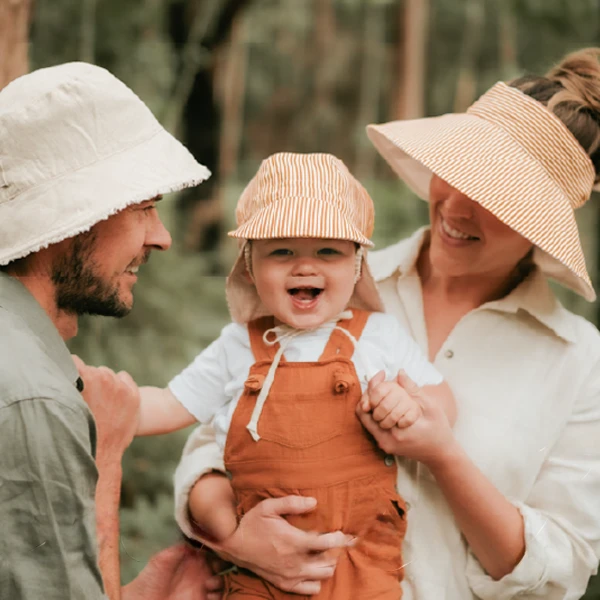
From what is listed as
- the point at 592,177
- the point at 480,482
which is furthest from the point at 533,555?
the point at 592,177

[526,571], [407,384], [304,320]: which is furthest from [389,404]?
[526,571]

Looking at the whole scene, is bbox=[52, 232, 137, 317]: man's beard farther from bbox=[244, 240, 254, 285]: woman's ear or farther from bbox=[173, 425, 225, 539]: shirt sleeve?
bbox=[173, 425, 225, 539]: shirt sleeve

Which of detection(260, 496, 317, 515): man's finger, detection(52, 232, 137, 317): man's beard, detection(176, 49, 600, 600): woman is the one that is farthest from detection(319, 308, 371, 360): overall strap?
detection(52, 232, 137, 317): man's beard

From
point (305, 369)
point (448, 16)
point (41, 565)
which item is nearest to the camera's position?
point (41, 565)

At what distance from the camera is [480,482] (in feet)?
4.66

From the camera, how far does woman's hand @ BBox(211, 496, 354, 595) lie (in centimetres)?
134

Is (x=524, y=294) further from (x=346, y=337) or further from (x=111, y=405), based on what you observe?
(x=111, y=405)

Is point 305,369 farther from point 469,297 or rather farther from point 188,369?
point 469,297

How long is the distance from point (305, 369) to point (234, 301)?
22 cm

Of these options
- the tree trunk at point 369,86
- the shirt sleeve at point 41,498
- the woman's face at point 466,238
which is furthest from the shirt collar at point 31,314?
the tree trunk at point 369,86

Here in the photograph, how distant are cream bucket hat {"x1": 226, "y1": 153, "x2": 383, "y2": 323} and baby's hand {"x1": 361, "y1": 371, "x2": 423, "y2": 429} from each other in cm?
22

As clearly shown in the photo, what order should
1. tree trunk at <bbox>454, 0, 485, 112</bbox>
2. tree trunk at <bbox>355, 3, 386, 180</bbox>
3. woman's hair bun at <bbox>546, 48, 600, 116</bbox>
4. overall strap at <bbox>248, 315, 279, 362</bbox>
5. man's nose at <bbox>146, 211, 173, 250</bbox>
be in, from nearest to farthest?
man's nose at <bbox>146, 211, 173, 250</bbox> < overall strap at <bbox>248, 315, 279, 362</bbox> < woman's hair bun at <bbox>546, 48, 600, 116</bbox> < tree trunk at <bbox>454, 0, 485, 112</bbox> < tree trunk at <bbox>355, 3, 386, 180</bbox>

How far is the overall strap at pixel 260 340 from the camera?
1446mm

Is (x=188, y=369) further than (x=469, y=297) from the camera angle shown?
No
